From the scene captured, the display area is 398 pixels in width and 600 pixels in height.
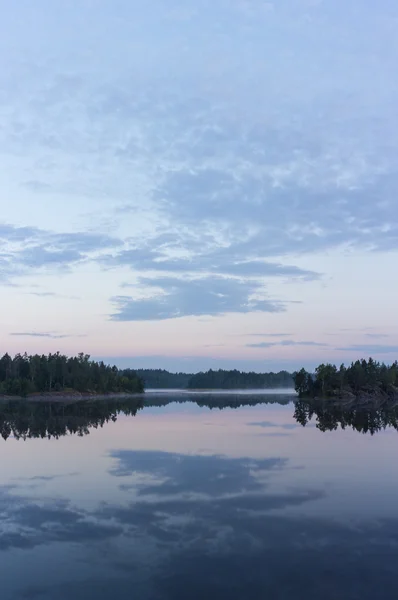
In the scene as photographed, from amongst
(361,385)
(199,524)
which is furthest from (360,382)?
(199,524)

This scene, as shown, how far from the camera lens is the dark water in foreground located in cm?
1691

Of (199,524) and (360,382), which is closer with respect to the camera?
(199,524)

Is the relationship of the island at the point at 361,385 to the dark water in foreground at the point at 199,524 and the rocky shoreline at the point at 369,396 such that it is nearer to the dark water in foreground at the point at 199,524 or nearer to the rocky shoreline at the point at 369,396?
the rocky shoreline at the point at 369,396

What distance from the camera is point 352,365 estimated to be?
19800cm

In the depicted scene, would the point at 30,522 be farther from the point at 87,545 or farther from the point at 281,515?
the point at 281,515

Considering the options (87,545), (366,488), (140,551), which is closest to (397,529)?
(366,488)

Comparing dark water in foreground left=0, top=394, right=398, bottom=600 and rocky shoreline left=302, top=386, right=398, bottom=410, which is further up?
dark water in foreground left=0, top=394, right=398, bottom=600

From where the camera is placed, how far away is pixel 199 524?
23.4 metres

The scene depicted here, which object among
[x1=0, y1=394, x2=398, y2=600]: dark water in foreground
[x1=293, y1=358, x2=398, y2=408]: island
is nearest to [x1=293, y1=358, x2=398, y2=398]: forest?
[x1=293, y1=358, x2=398, y2=408]: island

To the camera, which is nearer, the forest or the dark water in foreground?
→ the dark water in foreground

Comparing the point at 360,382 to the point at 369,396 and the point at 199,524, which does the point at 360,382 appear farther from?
the point at 199,524

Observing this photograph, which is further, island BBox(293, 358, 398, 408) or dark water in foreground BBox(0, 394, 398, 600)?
island BBox(293, 358, 398, 408)

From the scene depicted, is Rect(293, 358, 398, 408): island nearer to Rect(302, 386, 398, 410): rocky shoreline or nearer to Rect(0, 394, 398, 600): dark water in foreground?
Rect(302, 386, 398, 410): rocky shoreline

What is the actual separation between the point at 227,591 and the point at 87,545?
6833mm
